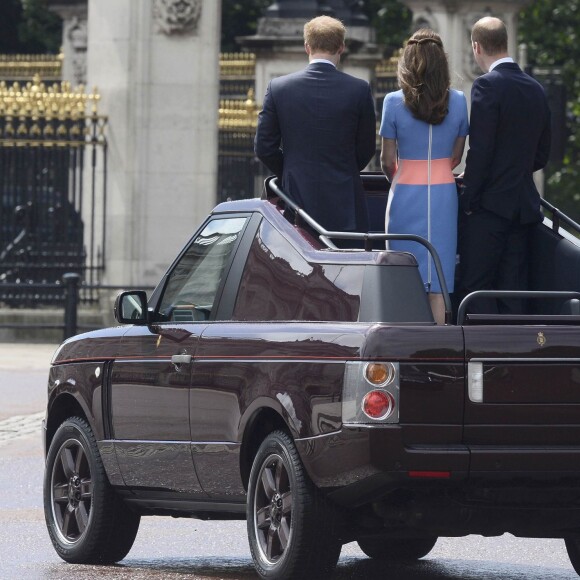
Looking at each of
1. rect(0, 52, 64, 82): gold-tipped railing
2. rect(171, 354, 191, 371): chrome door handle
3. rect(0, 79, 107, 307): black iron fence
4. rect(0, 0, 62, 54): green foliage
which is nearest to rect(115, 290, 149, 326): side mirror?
rect(171, 354, 191, 371): chrome door handle

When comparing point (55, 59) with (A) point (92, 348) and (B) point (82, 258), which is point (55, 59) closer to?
(B) point (82, 258)

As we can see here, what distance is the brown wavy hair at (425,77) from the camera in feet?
27.5

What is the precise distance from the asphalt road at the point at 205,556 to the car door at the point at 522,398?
4.90 ft

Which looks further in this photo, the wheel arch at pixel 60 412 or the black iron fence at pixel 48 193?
the black iron fence at pixel 48 193

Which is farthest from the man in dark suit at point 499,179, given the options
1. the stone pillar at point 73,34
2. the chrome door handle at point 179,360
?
the stone pillar at point 73,34

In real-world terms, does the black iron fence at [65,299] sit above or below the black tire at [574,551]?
below

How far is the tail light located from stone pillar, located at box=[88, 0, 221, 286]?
1675cm

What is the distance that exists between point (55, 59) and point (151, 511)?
34.6 metres

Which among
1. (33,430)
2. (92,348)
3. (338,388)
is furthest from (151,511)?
(33,430)

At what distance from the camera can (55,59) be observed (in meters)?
42.9

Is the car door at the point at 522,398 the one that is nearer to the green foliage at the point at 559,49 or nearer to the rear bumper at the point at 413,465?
the rear bumper at the point at 413,465

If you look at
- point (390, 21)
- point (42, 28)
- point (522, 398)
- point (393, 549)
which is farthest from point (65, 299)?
point (42, 28)

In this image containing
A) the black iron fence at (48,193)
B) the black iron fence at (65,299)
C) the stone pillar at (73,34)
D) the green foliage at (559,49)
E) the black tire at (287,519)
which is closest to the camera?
the black tire at (287,519)

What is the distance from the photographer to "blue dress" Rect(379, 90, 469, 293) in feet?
27.8
